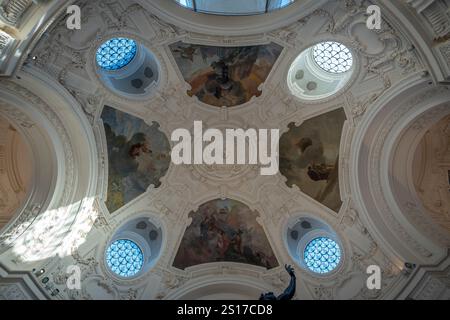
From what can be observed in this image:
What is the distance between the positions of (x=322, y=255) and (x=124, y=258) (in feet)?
22.1

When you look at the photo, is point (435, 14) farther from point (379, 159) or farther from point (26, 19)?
point (26, 19)

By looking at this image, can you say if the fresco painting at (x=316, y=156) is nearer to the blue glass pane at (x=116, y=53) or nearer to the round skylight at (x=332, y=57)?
the round skylight at (x=332, y=57)

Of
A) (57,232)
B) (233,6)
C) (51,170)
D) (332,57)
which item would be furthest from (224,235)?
(233,6)

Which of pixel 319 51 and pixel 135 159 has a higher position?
pixel 319 51

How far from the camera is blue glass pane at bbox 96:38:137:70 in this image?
46.0ft

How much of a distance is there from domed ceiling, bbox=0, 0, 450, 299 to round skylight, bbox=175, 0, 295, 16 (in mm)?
151

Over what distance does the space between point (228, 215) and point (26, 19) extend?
9.20 metres

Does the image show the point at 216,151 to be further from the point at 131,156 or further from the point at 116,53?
the point at 116,53

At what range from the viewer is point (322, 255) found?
15.2 meters

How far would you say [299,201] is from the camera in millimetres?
15125

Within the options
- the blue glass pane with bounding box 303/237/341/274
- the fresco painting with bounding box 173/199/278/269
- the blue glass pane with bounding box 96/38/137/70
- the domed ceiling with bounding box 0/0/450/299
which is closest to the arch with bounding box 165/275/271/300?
the domed ceiling with bounding box 0/0/450/299

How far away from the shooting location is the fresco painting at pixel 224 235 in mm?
15633
